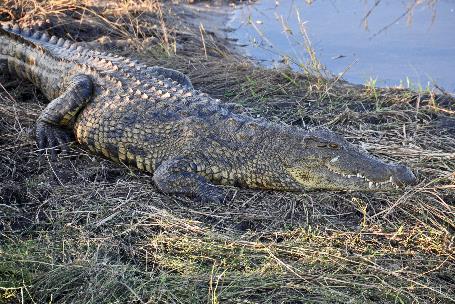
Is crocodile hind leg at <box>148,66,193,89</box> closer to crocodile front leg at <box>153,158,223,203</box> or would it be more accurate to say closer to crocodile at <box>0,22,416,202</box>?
crocodile at <box>0,22,416,202</box>

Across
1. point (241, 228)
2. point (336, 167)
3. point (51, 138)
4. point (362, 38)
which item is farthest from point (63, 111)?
point (362, 38)

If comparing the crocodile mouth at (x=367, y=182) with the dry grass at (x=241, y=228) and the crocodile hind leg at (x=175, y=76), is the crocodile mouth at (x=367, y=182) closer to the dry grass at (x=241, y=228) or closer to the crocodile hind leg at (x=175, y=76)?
the dry grass at (x=241, y=228)

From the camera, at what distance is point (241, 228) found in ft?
13.7

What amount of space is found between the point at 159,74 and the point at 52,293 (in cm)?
286

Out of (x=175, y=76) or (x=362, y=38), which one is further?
(x=362, y=38)

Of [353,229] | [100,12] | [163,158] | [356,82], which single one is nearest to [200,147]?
[163,158]

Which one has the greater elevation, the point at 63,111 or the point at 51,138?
the point at 63,111

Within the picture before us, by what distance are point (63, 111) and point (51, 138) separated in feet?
0.76

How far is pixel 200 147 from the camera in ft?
15.5

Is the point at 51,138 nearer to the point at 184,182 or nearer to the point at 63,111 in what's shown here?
the point at 63,111

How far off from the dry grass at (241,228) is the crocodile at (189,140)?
100 mm

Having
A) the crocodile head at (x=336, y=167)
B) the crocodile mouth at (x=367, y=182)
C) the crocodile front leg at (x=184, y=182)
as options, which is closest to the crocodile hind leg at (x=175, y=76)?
the crocodile front leg at (x=184, y=182)

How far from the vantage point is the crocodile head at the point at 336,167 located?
441 cm

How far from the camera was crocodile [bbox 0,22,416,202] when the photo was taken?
454 cm
